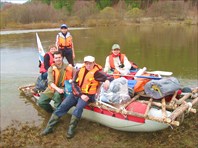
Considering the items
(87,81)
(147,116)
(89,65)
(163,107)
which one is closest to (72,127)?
(87,81)

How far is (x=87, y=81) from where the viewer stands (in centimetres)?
524

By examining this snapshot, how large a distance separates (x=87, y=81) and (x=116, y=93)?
61cm

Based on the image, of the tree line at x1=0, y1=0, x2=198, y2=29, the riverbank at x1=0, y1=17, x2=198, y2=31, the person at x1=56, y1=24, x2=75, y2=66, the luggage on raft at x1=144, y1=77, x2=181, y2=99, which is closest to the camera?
the luggage on raft at x1=144, y1=77, x2=181, y2=99

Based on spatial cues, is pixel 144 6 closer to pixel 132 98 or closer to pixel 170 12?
pixel 170 12

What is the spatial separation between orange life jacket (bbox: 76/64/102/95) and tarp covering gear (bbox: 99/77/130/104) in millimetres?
225

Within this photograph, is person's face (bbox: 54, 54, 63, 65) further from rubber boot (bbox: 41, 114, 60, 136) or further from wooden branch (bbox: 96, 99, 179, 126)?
wooden branch (bbox: 96, 99, 179, 126)

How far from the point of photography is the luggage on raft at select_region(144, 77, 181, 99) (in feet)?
16.2

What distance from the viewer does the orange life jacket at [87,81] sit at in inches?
206

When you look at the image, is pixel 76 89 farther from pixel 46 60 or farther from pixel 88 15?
pixel 88 15

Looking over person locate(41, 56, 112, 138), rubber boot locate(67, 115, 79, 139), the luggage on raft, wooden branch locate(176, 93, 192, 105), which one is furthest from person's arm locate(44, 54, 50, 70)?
wooden branch locate(176, 93, 192, 105)

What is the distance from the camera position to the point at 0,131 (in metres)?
5.63

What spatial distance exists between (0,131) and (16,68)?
6549 mm

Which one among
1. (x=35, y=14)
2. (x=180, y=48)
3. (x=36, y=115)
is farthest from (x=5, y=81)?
(x=35, y=14)

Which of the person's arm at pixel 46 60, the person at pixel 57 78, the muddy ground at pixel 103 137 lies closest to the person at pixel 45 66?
the person's arm at pixel 46 60
